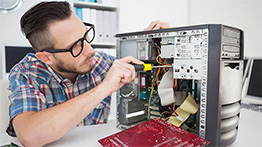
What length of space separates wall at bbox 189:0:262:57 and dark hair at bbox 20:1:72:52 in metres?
2.02

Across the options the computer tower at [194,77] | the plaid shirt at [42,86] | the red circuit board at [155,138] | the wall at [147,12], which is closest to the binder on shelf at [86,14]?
the wall at [147,12]

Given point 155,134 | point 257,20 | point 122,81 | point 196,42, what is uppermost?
point 257,20

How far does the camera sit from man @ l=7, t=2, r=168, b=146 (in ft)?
2.10

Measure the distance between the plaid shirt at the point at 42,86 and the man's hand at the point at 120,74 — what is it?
0.97ft

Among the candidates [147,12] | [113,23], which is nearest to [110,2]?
[113,23]

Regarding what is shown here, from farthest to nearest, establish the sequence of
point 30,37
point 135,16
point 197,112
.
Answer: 1. point 135,16
2. point 30,37
3. point 197,112

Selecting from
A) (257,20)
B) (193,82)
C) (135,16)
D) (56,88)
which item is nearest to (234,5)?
(257,20)

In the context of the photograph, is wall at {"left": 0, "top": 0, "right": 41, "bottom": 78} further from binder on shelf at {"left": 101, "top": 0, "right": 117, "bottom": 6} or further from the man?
the man

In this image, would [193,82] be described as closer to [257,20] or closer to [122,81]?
[122,81]

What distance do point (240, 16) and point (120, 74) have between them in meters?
2.16

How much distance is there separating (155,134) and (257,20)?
88.7 inches

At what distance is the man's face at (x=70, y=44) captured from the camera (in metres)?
0.77

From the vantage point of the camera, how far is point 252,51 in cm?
219

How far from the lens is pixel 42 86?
86cm
